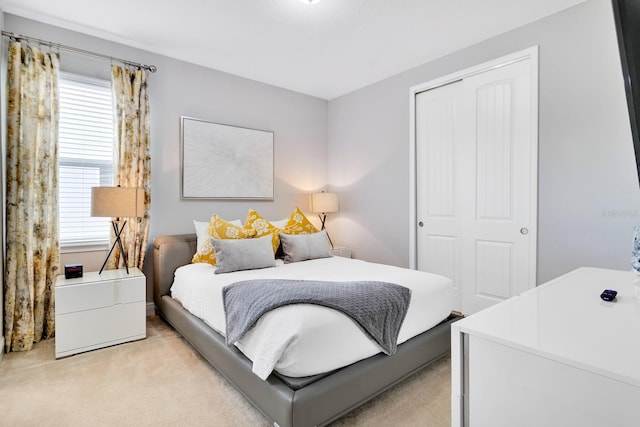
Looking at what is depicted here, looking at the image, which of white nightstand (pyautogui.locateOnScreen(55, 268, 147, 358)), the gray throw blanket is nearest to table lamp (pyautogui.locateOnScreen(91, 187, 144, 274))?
white nightstand (pyautogui.locateOnScreen(55, 268, 147, 358))

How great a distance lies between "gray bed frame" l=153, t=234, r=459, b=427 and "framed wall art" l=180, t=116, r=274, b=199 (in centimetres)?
152

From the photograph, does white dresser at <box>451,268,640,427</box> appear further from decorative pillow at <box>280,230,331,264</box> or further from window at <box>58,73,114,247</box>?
window at <box>58,73,114,247</box>

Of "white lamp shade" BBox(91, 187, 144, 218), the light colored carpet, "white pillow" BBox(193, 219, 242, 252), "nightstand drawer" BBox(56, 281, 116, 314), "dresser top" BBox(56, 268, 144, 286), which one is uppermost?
"white lamp shade" BBox(91, 187, 144, 218)

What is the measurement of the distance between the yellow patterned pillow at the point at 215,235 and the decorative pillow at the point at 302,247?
39 cm

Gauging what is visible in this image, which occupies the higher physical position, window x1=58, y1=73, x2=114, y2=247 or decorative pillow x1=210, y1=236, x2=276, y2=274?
window x1=58, y1=73, x2=114, y2=247

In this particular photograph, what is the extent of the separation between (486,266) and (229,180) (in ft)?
9.44

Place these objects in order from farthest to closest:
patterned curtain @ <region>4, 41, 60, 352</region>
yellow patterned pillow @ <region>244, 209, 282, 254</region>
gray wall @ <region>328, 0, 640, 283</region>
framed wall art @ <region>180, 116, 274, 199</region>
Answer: framed wall art @ <region>180, 116, 274, 199</region> < yellow patterned pillow @ <region>244, 209, 282, 254</region> < patterned curtain @ <region>4, 41, 60, 352</region> < gray wall @ <region>328, 0, 640, 283</region>

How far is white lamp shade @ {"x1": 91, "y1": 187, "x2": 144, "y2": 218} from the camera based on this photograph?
259 cm

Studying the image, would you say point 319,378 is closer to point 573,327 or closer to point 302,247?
point 573,327

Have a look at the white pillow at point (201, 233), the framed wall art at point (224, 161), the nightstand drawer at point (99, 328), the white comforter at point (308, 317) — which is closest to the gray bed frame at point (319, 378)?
the white comforter at point (308, 317)

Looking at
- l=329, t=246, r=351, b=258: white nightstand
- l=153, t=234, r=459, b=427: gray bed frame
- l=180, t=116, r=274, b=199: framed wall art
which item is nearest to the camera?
l=153, t=234, r=459, b=427: gray bed frame

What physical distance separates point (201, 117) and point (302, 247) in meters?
1.85

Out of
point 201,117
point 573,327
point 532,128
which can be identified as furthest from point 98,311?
point 532,128

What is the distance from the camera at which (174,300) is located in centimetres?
290
